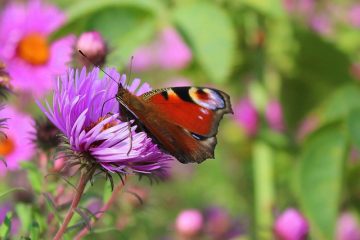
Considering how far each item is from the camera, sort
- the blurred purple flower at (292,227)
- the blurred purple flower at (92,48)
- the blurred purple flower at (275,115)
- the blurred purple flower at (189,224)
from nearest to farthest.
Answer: the blurred purple flower at (92,48)
the blurred purple flower at (292,227)
the blurred purple flower at (189,224)
the blurred purple flower at (275,115)

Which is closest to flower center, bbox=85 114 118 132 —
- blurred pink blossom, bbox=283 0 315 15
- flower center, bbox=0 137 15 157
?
flower center, bbox=0 137 15 157

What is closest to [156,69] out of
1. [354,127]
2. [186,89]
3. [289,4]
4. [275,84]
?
[289,4]

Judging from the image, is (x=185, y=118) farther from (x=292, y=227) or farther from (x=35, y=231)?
(x=292, y=227)

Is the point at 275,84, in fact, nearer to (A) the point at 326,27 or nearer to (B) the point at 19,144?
(A) the point at 326,27

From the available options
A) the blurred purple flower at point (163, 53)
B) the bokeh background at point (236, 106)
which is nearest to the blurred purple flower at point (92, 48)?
Result: the bokeh background at point (236, 106)

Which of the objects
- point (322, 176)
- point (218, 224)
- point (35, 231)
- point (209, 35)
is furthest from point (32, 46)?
point (35, 231)

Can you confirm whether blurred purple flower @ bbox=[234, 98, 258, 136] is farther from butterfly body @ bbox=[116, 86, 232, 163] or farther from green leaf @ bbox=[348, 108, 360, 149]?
butterfly body @ bbox=[116, 86, 232, 163]

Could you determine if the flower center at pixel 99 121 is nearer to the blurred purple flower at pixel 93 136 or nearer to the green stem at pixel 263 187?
the blurred purple flower at pixel 93 136
